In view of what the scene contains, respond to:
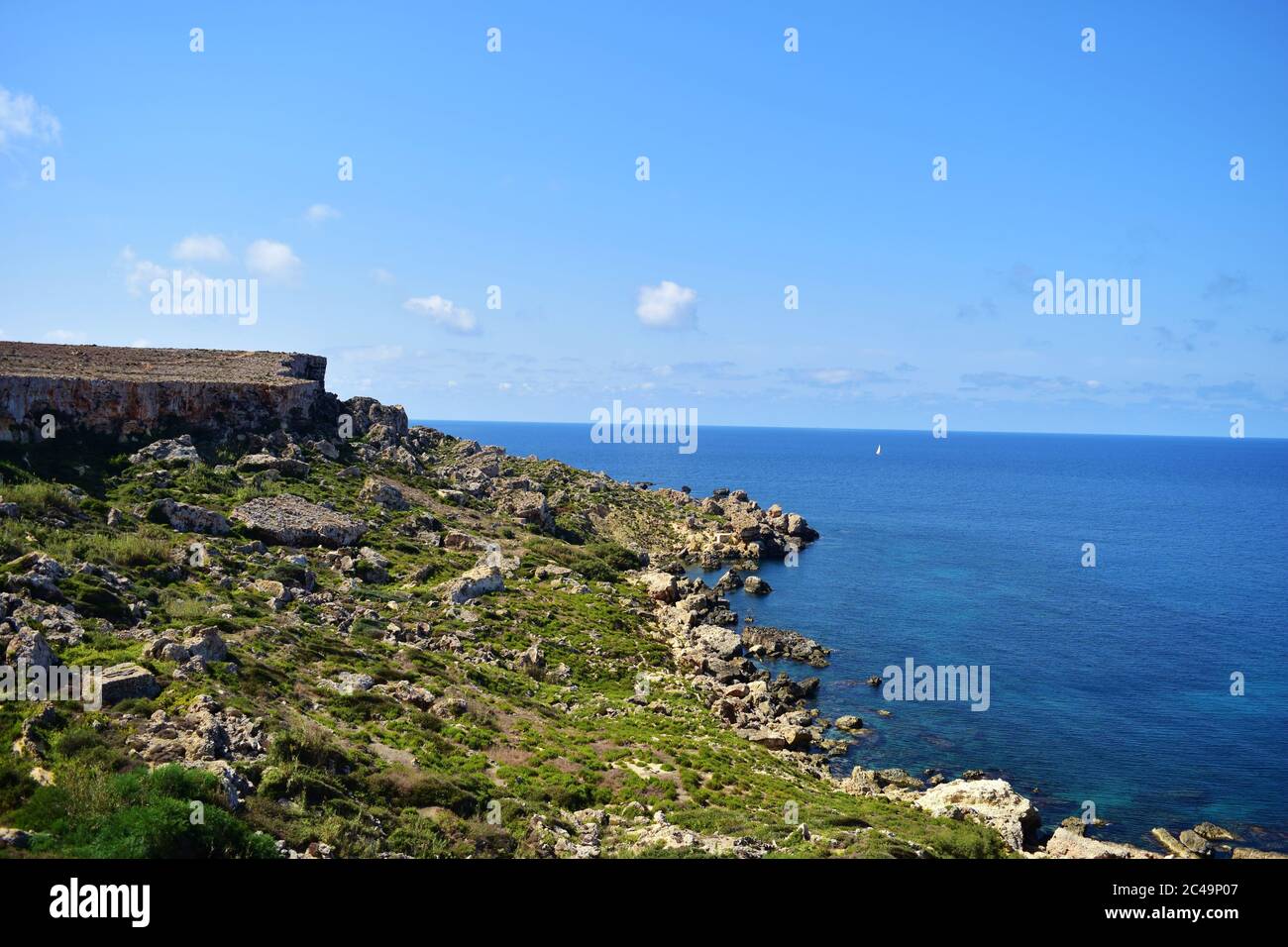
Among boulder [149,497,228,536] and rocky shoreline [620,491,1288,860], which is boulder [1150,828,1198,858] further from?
boulder [149,497,228,536]

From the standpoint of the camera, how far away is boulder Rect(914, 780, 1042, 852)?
32.3m

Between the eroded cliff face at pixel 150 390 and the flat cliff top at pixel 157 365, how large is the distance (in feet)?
0.22

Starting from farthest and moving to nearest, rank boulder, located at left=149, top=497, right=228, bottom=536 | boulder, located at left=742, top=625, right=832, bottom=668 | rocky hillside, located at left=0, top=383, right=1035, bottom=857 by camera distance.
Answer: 1. boulder, located at left=742, top=625, right=832, bottom=668
2. boulder, located at left=149, top=497, right=228, bottom=536
3. rocky hillside, located at left=0, top=383, right=1035, bottom=857

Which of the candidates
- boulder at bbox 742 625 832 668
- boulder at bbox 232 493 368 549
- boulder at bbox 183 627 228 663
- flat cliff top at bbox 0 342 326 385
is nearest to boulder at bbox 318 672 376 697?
boulder at bbox 183 627 228 663

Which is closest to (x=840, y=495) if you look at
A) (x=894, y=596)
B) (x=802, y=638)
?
(x=894, y=596)

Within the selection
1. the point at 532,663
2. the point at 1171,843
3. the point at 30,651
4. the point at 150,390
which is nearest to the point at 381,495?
the point at 150,390

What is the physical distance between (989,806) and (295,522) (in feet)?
136

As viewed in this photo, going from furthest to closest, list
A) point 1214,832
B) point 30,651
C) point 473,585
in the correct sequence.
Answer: point 473,585 → point 1214,832 → point 30,651

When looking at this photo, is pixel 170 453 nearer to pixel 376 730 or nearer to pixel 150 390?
pixel 150 390

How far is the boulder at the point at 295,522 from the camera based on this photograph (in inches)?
1847

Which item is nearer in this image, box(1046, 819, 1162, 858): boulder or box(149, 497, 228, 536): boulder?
box(1046, 819, 1162, 858): boulder

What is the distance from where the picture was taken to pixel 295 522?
48750mm

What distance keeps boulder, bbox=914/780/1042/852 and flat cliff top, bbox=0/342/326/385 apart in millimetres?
56245
